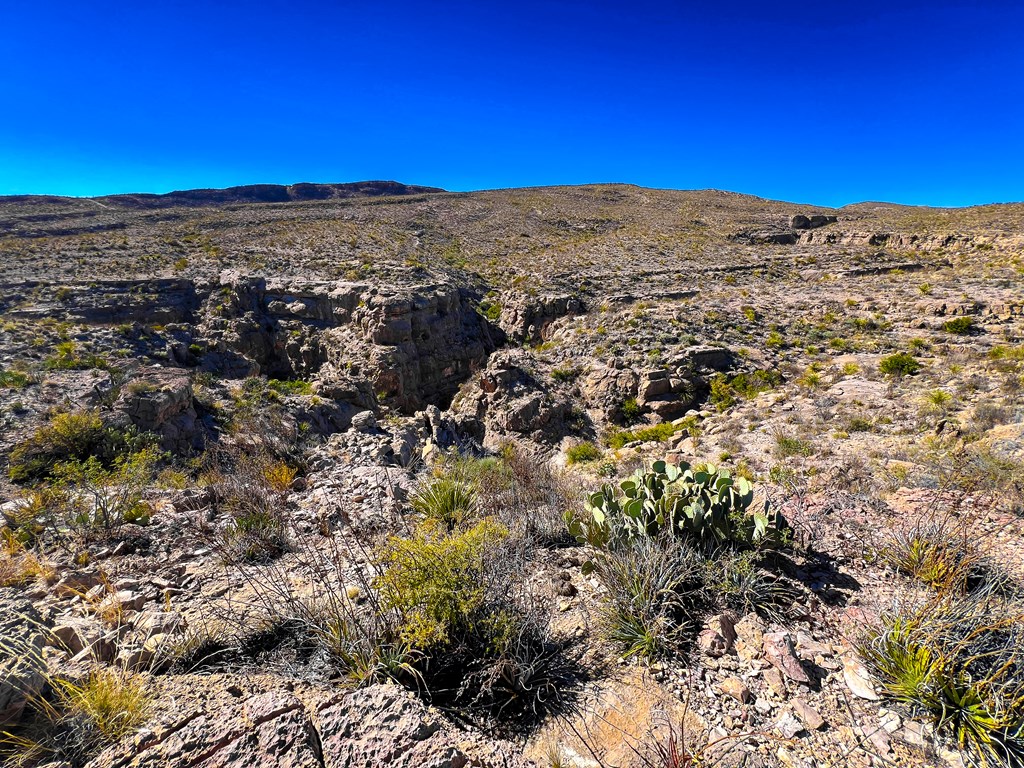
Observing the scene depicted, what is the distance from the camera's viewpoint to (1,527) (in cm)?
414

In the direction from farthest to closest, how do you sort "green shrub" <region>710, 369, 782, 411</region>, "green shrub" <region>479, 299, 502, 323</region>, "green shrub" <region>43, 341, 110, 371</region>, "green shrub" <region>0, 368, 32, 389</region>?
"green shrub" <region>479, 299, 502, 323</region> < "green shrub" <region>710, 369, 782, 411</region> < "green shrub" <region>43, 341, 110, 371</region> < "green shrub" <region>0, 368, 32, 389</region>

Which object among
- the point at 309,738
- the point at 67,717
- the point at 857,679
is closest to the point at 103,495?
the point at 67,717

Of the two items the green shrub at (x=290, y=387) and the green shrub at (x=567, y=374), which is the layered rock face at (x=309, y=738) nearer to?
the green shrub at (x=567, y=374)

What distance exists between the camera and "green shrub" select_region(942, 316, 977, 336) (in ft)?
40.1

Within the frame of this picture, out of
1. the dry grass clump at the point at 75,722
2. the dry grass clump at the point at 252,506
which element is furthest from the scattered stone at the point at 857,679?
the dry grass clump at the point at 252,506

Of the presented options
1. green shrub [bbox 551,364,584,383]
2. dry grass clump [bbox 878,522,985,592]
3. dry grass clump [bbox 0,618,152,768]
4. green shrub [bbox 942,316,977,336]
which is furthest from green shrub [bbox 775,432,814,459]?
green shrub [bbox 942,316,977,336]

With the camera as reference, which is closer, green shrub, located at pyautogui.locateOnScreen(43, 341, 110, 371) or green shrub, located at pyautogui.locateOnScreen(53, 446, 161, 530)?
green shrub, located at pyautogui.locateOnScreen(53, 446, 161, 530)

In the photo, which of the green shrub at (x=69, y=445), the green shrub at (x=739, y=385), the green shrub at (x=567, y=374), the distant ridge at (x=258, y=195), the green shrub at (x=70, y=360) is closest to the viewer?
the green shrub at (x=69, y=445)

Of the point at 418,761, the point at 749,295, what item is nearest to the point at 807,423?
the point at 418,761

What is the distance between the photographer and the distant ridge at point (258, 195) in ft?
132

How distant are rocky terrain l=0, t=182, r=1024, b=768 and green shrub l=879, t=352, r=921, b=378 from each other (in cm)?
9

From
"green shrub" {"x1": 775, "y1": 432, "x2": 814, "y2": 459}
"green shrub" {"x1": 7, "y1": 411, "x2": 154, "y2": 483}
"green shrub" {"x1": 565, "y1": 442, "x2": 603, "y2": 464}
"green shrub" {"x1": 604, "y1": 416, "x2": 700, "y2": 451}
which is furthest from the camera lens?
"green shrub" {"x1": 604, "y1": 416, "x2": 700, "y2": 451}

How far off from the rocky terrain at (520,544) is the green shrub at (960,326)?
0.06 meters

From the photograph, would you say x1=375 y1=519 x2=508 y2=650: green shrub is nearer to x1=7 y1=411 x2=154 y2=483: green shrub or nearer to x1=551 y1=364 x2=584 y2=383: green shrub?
x1=7 y1=411 x2=154 y2=483: green shrub
